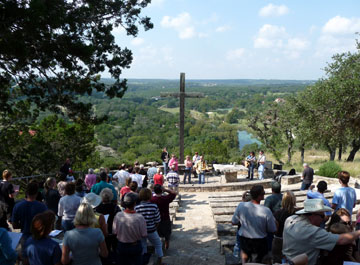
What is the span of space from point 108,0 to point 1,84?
3.64 metres

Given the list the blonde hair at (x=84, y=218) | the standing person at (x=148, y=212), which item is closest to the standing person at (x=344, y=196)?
the standing person at (x=148, y=212)

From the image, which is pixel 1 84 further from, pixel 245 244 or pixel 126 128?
pixel 126 128

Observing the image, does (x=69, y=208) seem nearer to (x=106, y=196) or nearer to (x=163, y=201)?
(x=106, y=196)

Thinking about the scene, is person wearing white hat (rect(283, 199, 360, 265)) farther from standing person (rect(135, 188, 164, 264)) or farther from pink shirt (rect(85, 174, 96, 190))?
pink shirt (rect(85, 174, 96, 190))

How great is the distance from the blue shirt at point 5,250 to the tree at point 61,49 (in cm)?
404

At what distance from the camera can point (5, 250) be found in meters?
3.24

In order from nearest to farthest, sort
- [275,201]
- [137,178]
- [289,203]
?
1. [289,203]
2. [275,201]
3. [137,178]

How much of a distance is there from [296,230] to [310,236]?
14 cm

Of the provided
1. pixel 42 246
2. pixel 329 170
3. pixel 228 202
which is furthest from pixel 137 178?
pixel 329 170

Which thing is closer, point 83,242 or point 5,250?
point 5,250

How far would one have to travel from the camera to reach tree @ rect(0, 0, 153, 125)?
609 centimetres

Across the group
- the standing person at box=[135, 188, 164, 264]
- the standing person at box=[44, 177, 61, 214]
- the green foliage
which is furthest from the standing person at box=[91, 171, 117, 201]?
the green foliage

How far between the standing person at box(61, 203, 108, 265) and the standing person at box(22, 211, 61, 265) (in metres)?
0.12

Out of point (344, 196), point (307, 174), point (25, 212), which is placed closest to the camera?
point (25, 212)
